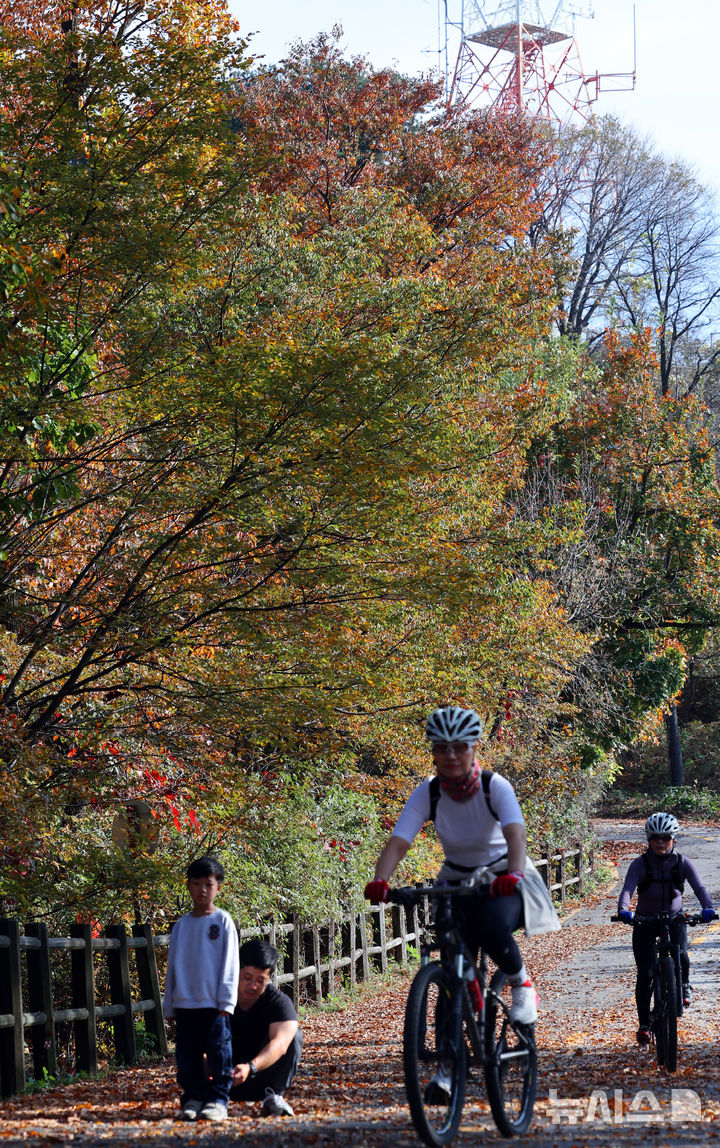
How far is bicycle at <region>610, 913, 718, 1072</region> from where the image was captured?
8.39 m

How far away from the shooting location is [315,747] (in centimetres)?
1084

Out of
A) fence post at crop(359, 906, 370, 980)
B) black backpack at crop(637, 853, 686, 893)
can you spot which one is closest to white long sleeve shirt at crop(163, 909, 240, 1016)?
black backpack at crop(637, 853, 686, 893)

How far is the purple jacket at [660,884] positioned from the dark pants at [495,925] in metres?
4.10

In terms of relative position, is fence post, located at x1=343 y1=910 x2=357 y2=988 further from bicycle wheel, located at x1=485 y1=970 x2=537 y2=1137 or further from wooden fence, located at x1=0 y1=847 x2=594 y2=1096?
bicycle wheel, located at x1=485 y1=970 x2=537 y2=1137

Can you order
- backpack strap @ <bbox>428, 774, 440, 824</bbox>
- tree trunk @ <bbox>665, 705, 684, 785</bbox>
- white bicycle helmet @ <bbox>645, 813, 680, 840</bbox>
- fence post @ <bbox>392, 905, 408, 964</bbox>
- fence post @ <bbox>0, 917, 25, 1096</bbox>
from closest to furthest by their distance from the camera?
backpack strap @ <bbox>428, 774, 440, 824</bbox> < fence post @ <bbox>0, 917, 25, 1096</bbox> < white bicycle helmet @ <bbox>645, 813, 680, 840</bbox> < fence post @ <bbox>392, 905, 408, 964</bbox> < tree trunk @ <bbox>665, 705, 684, 785</bbox>

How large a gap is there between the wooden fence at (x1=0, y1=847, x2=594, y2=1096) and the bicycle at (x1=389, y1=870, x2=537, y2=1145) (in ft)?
13.7

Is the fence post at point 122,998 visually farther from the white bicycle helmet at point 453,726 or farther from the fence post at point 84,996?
the white bicycle helmet at point 453,726

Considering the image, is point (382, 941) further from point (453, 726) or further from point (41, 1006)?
point (453, 726)

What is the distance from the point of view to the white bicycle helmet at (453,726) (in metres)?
5.39

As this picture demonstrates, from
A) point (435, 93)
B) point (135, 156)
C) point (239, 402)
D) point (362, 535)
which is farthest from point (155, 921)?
point (435, 93)

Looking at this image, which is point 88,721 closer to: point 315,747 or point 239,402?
point 315,747

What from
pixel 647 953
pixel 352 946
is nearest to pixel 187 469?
pixel 647 953

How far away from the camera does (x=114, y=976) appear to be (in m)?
10.2

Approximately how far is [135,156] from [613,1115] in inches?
275
